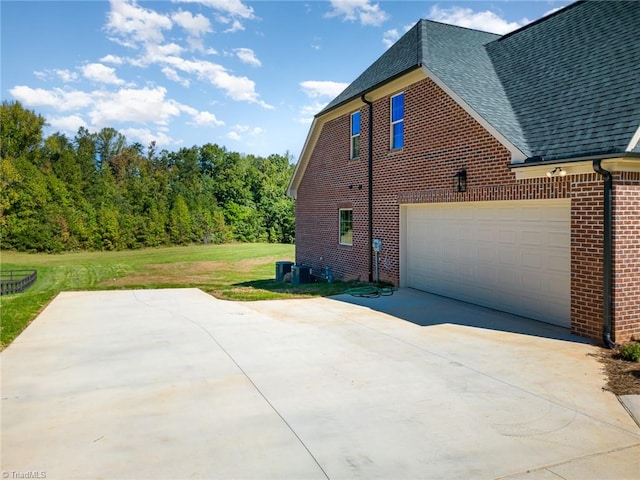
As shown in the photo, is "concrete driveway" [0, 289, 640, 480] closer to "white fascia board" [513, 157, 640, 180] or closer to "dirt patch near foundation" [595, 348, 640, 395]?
"dirt patch near foundation" [595, 348, 640, 395]

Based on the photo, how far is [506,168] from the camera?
29.0ft

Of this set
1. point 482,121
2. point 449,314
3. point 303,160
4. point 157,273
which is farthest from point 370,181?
point 157,273

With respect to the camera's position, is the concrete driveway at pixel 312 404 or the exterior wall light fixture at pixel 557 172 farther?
the exterior wall light fixture at pixel 557 172

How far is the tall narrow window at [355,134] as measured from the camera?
14.8 metres

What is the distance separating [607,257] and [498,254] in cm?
258

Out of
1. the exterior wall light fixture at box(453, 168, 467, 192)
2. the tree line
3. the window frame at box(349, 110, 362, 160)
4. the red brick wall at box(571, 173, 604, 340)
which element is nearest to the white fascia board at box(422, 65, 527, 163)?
the exterior wall light fixture at box(453, 168, 467, 192)

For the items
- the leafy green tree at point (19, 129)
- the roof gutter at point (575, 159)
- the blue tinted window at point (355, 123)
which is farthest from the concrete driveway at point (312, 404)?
the leafy green tree at point (19, 129)

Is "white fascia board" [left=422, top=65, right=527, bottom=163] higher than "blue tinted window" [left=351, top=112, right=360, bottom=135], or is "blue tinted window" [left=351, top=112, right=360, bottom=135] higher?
"blue tinted window" [left=351, top=112, right=360, bottom=135]

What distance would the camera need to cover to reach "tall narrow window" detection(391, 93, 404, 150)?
12.6 m

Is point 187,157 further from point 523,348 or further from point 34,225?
point 523,348

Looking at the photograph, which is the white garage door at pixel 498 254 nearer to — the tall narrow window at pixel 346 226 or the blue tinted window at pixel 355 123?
the tall narrow window at pixel 346 226

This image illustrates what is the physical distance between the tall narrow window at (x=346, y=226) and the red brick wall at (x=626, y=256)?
29.8 feet

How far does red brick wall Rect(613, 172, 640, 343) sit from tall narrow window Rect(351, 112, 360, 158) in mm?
8876

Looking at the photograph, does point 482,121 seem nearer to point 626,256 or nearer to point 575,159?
point 575,159
